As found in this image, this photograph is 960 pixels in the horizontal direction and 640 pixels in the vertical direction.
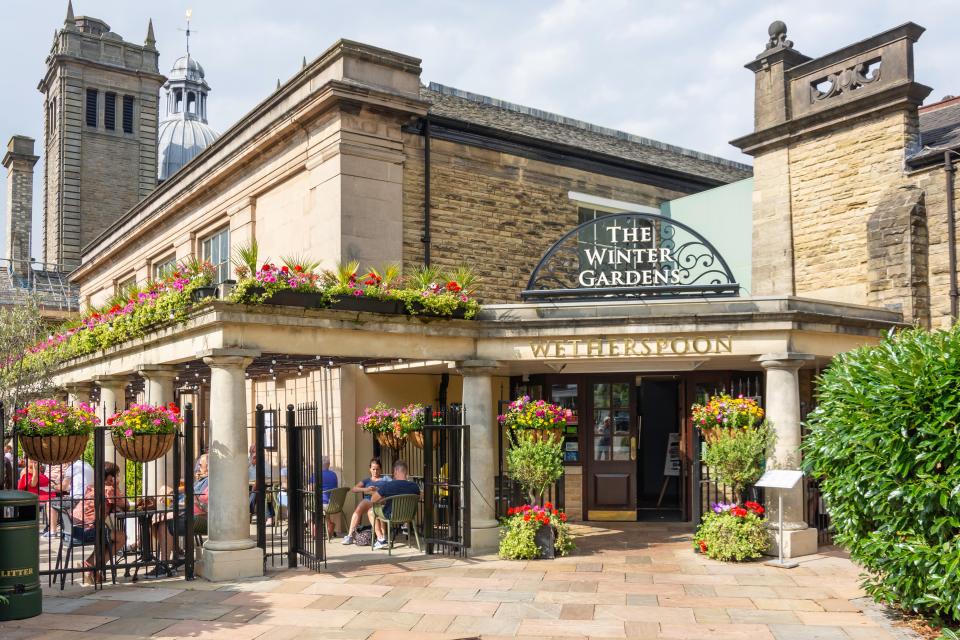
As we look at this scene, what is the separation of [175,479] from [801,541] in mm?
8683

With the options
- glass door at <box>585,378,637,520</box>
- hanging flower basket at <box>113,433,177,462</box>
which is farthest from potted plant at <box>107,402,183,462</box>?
glass door at <box>585,378,637,520</box>

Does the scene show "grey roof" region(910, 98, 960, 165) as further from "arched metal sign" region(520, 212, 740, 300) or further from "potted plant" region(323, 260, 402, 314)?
"potted plant" region(323, 260, 402, 314)

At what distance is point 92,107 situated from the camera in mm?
53188

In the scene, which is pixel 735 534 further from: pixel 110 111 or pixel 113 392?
pixel 110 111

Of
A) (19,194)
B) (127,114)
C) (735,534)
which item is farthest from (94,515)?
(127,114)

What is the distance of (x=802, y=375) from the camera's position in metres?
15.0

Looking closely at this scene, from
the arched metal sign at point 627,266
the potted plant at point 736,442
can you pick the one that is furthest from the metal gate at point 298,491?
the potted plant at point 736,442

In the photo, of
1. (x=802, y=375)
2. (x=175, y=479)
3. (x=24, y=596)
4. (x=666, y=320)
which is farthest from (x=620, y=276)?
(x=24, y=596)

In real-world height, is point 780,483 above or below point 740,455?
below

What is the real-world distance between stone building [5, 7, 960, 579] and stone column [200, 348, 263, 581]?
29mm

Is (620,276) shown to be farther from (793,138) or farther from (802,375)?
(793,138)

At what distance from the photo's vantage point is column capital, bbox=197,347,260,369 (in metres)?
10.9

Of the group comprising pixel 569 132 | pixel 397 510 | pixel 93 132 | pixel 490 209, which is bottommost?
pixel 397 510

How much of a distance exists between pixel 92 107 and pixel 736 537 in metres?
52.3
